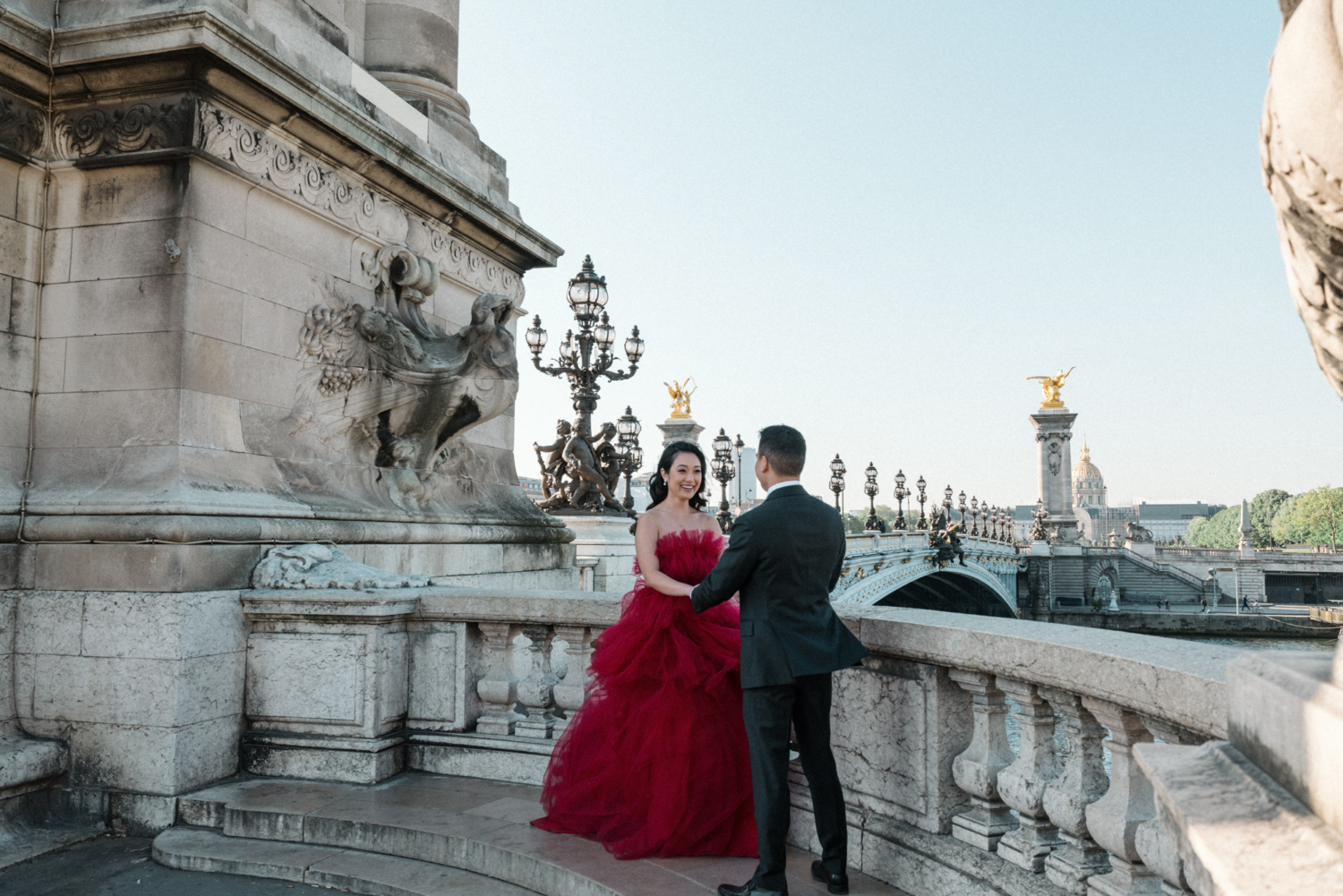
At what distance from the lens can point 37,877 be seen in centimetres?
425

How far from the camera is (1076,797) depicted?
2949 mm

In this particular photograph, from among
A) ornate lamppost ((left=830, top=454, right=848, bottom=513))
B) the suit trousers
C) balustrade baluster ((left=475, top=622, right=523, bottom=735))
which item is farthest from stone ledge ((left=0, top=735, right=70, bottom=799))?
ornate lamppost ((left=830, top=454, right=848, bottom=513))

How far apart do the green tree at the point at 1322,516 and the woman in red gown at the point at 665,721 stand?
392 ft

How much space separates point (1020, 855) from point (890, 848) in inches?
24.0

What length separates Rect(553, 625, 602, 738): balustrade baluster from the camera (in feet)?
16.4

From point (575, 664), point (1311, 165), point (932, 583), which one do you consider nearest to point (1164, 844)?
point (1311, 165)

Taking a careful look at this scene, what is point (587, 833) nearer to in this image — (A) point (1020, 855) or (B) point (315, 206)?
(A) point (1020, 855)

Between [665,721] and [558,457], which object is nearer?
[665,721]

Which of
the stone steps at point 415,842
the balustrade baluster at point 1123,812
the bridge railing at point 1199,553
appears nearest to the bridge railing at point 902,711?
the balustrade baluster at point 1123,812

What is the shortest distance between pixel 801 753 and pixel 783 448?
1088mm

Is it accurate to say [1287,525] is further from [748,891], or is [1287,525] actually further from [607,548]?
[748,891]

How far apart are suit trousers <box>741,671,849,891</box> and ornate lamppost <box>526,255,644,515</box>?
44.2 feet

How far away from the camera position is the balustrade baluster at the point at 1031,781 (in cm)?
312

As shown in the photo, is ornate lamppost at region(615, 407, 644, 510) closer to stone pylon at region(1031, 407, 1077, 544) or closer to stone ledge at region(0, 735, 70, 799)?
stone ledge at region(0, 735, 70, 799)
